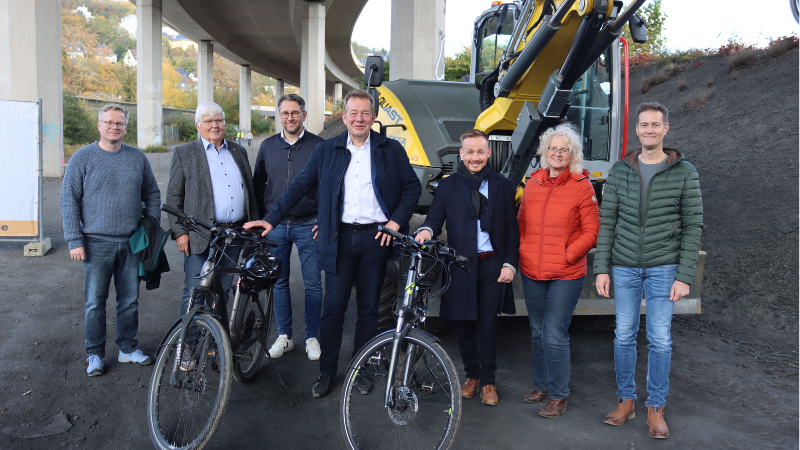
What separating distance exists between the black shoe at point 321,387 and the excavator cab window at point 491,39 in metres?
4.08

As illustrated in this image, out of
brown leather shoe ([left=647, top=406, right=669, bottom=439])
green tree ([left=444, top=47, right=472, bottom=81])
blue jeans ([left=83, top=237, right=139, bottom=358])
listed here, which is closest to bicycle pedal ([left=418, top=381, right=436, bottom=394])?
brown leather shoe ([left=647, top=406, right=669, bottom=439])

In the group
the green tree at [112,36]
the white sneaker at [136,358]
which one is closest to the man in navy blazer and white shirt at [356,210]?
the white sneaker at [136,358]

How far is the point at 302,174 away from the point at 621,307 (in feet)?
8.03

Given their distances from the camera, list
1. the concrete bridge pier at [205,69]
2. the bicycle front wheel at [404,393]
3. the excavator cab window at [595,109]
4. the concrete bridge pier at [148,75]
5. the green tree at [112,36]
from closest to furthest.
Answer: the bicycle front wheel at [404,393]
the excavator cab window at [595,109]
the concrete bridge pier at [148,75]
the concrete bridge pier at [205,69]
the green tree at [112,36]

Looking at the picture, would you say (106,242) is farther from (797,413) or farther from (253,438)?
(797,413)

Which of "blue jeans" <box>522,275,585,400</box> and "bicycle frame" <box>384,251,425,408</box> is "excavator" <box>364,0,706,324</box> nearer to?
"blue jeans" <box>522,275,585,400</box>

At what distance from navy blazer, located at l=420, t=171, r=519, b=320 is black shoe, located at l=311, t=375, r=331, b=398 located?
101 cm

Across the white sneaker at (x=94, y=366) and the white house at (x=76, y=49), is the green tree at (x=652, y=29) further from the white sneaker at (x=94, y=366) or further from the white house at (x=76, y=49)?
the white house at (x=76, y=49)

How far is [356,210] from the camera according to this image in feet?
13.3

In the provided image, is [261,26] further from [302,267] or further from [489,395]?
[489,395]

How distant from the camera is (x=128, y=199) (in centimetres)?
452

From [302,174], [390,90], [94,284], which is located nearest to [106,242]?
[94,284]

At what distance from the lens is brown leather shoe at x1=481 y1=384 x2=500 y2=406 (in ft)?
13.5

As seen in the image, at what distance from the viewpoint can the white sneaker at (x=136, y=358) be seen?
466 cm
